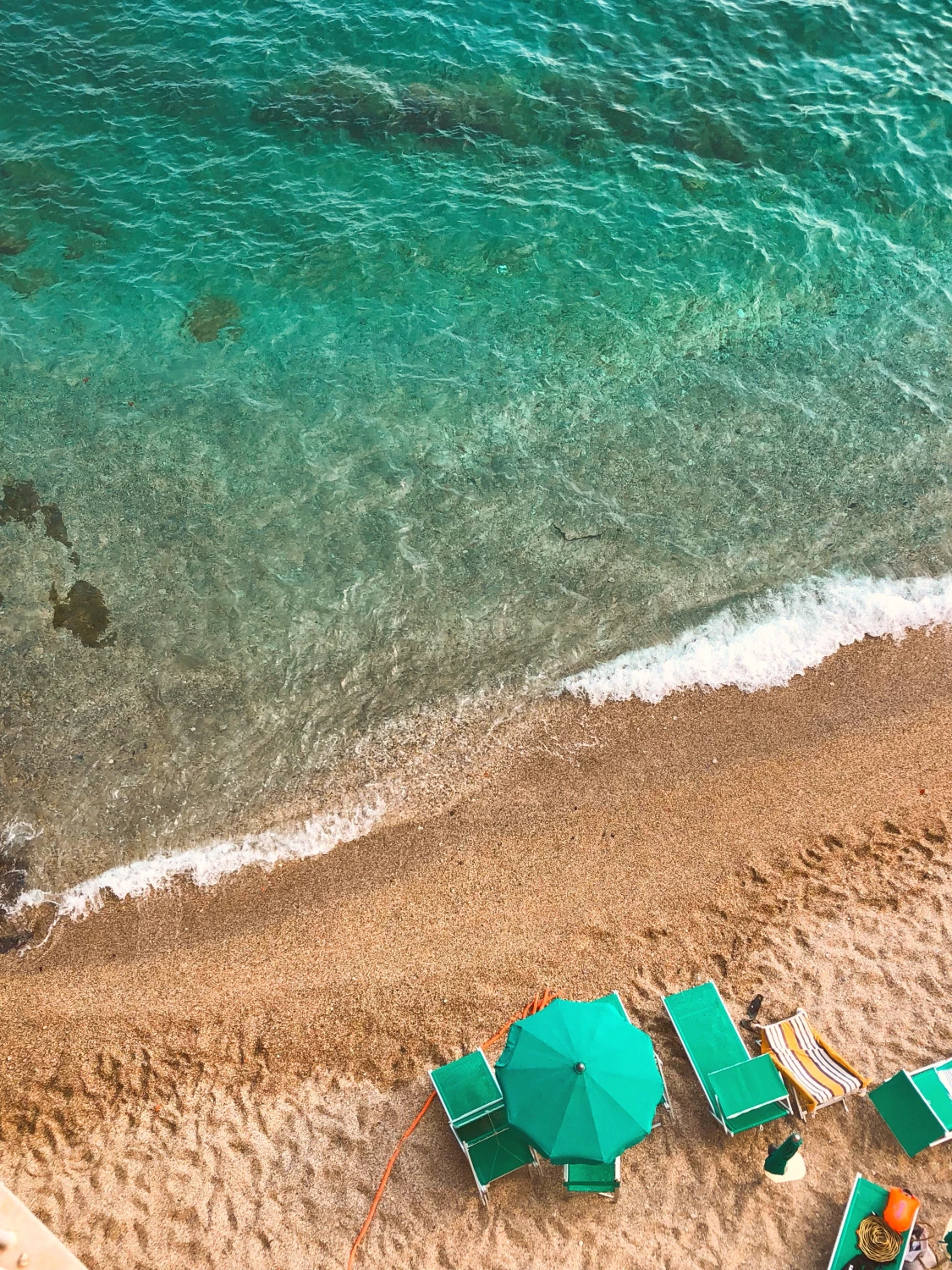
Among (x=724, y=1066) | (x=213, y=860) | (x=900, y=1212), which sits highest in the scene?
(x=900, y=1212)

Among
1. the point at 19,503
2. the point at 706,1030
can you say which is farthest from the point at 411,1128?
the point at 19,503

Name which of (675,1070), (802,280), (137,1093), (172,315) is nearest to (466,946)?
(675,1070)

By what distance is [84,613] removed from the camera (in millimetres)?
17359

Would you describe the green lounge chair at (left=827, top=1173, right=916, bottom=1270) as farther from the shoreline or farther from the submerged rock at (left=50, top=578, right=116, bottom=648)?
the submerged rock at (left=50, top=578, right=116, bottom=648)

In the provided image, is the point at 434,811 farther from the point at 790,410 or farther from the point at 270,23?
the point at 270,23

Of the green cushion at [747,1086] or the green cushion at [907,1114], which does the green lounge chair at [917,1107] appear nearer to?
the green cushion at [907,1114]

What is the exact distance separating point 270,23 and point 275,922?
30896mm

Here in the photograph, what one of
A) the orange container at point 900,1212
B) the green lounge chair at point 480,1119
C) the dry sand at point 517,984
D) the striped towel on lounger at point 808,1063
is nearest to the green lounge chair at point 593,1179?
the dry sand at point 517,984

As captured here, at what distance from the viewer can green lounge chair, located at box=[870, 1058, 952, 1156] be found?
10469 mm

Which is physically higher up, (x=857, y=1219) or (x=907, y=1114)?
(x=907, y=1114)

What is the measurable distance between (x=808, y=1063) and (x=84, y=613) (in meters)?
15.6

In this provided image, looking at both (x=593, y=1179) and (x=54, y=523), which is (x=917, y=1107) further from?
(x=54, y=523)

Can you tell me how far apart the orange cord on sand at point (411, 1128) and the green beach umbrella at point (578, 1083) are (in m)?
0.63

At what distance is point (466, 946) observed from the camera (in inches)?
504
